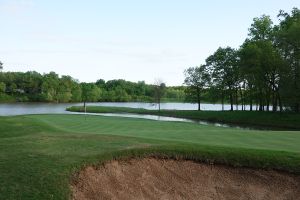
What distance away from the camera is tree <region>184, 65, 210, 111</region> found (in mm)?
83700

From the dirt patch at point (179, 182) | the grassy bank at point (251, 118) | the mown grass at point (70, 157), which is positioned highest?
the mown grass at point (70, 157)

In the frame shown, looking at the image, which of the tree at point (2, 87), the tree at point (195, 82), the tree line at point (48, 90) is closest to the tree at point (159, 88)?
the tree at point (195, 82)

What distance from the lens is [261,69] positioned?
58438 millimetres

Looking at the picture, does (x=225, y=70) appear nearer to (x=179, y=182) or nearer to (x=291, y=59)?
(x=291, y=59)

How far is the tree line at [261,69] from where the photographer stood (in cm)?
5472

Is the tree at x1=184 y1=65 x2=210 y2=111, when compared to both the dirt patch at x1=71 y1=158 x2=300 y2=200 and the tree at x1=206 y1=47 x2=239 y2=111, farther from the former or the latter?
the dirt patch at x1=71 y1=158 x2=300 y2=200

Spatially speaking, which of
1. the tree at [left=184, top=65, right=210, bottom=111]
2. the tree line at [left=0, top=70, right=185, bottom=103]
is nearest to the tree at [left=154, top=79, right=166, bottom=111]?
the tree at [left=184, top=65, right=210, bottom=111]

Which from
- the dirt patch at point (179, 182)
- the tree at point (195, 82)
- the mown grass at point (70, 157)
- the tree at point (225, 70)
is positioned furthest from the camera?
the tree at point (195, 82)

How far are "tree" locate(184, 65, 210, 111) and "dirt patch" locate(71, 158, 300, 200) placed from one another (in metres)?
71.9

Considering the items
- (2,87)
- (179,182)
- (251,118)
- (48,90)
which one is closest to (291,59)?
(251,118)

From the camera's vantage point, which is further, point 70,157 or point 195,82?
point 195,82

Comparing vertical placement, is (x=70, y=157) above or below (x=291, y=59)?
below

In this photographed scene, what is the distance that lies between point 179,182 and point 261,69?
166ft

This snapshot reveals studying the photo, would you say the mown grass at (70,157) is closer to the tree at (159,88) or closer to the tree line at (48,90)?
the tree at (159,88)
